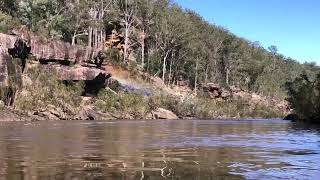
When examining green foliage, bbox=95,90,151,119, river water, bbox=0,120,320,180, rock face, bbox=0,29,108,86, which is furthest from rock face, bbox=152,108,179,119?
river water, bbox=0,120,320,180

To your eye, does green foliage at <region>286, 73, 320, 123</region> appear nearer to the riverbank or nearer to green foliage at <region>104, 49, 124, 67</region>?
the riverbank

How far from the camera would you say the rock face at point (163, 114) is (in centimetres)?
8738

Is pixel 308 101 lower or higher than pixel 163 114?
higher

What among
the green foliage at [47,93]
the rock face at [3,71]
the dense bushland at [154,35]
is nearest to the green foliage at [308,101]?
the dense bushland at [154,35]

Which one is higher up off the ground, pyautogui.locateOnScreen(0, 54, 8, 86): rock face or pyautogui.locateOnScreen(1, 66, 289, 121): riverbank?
pyautogui.locateOnScreen(0, 54, 8, 86): rock face

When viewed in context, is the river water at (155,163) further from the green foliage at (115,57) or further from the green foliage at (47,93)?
the green foliage at (115,57)

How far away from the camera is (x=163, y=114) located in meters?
88.2

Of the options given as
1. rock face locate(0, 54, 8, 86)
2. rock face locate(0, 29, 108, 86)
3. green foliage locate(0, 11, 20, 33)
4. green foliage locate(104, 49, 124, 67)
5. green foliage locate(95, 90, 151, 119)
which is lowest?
green foliage locate(95, 90, 151, 119)

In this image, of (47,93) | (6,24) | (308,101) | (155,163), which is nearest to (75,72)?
(47,93)

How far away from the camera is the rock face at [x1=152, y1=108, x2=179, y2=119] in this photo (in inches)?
3440

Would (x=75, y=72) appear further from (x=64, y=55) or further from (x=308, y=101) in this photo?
(x=308, y=101)

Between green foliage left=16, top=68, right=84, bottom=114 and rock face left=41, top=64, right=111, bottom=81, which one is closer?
green foliage left=16, top=68, right=84, bottom=114

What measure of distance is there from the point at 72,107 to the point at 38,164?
59.7m

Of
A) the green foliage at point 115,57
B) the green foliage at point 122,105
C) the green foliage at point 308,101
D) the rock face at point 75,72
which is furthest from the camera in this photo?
the green foliage at point 115,57
